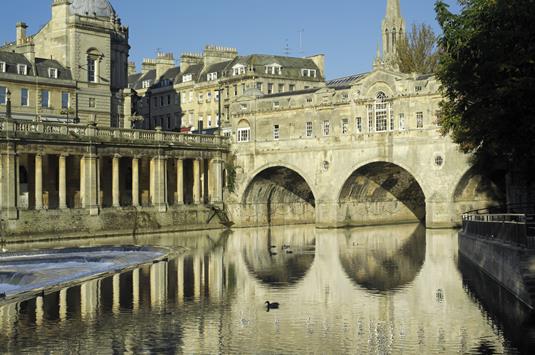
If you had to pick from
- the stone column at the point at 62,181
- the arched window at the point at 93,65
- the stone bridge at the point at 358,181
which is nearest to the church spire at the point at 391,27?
the stone bridge at the point at 358,181

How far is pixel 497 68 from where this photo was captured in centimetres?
3372

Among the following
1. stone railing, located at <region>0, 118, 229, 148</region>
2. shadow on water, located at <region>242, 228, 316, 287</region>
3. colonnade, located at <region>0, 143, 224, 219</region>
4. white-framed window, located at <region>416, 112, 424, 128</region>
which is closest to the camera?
shadow on water, located at <region>242, 228, 316, 287</region>

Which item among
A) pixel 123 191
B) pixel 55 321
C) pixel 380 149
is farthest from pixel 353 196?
pixel 55 321

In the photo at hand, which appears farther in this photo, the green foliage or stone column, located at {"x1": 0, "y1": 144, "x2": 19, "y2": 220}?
stone column, located at {"x1": 0, "y1": 144, "x2": 19, "y2": 220}

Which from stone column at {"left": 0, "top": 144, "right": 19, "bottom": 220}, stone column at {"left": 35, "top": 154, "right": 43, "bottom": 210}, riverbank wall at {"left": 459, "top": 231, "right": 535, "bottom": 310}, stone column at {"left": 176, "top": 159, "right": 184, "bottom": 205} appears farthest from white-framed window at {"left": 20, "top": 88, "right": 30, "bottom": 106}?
riverbank wall at {"left": 459, "top": 231, "right": 535, "bottom": 310}

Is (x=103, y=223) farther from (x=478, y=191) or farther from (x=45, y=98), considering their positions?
(x=478, y=191)

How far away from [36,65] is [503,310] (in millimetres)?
63579

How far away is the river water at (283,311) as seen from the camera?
24.0m

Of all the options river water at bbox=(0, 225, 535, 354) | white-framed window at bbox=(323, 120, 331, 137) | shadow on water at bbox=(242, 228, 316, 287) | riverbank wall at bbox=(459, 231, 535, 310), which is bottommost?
river water at bbox=(0, 225, 535, 354)

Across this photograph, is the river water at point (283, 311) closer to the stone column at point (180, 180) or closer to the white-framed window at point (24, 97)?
the stone column at point (180, 180)

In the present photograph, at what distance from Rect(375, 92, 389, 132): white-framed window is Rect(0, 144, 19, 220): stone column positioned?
95.8ft

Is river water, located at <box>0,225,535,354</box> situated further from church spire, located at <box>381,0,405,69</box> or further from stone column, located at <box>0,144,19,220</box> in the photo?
church spire, located at <box>381,0,405,69</box>

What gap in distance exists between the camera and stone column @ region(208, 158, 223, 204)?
78.2 meters

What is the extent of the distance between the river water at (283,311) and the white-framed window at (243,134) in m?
31.3
